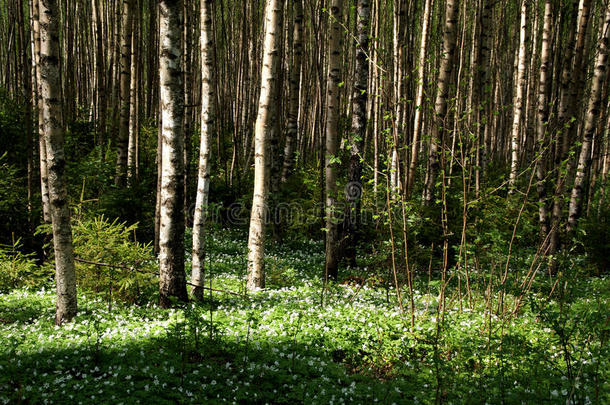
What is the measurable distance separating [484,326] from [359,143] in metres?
4.35

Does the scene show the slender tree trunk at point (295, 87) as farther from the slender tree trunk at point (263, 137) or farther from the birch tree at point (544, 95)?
the birch tree at point (544, 95)

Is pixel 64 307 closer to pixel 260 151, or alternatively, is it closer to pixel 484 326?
pixel 260 151

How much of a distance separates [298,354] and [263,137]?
3965 millimetres

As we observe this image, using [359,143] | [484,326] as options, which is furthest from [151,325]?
[359,143]

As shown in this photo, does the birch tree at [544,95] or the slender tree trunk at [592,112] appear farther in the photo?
the birch tree at [544,95]

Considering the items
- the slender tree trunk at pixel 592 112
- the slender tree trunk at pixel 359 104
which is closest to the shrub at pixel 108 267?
the slender tree trunk at pixel 359 104

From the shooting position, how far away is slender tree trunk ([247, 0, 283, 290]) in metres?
7.29

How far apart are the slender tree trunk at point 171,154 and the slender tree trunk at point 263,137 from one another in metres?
1.74

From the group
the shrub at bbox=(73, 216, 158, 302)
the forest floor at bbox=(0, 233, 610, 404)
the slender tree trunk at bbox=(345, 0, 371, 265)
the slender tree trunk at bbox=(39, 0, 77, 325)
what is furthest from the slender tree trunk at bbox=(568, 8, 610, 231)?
the slender tree trunk at bbox=(39, 0, 77, 325)

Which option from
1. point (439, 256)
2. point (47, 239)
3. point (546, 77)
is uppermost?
point (546, 77)

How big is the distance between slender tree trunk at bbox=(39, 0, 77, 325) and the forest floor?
76cm

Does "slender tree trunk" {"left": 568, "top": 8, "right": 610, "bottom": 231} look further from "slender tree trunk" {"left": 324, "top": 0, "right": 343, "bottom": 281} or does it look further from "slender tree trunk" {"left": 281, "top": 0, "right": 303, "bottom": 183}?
"slender tree trunk" {"left": 281, "top": 0, "right": 303, "bottom": 183}

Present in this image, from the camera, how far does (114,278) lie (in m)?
6.64

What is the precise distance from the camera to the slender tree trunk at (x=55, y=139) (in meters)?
4.98
